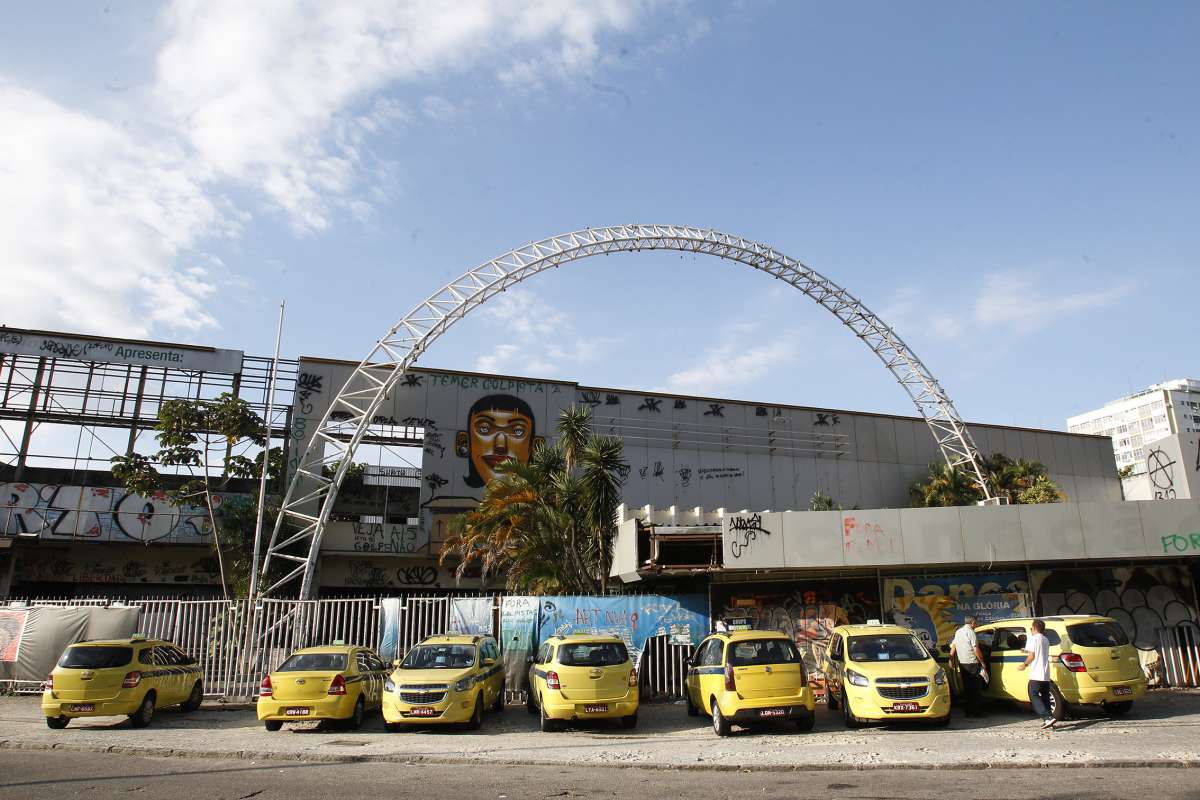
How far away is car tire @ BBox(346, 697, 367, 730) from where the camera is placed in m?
15.1

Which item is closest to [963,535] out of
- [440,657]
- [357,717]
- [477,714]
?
[477,714]

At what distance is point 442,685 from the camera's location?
14211 mm

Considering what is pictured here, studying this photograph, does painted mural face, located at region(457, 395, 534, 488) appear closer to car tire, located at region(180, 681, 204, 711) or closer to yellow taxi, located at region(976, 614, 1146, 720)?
car tire, located at region(180, 681, 204, 711)

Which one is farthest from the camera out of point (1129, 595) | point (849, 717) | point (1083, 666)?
point (1129, 595)

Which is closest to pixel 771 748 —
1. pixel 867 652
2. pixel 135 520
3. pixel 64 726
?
pixel 867 652

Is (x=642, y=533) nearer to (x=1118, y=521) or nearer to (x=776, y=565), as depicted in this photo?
(x=776, y=565)

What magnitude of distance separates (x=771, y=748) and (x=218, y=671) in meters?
13.6

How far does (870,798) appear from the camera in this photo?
8.61 meters

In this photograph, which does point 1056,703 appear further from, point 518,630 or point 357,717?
point 357,717

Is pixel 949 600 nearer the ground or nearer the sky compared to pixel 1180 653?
nearer the sky

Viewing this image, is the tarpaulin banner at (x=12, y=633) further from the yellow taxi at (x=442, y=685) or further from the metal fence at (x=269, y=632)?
the yellow taxi at (x=442, y=685)

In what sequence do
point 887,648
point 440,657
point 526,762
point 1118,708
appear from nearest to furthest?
point 526,762, point 887,648, point 1118,708, point 440,657

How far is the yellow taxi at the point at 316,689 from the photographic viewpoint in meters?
14.5

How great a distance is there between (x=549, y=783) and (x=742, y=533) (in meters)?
8.84
